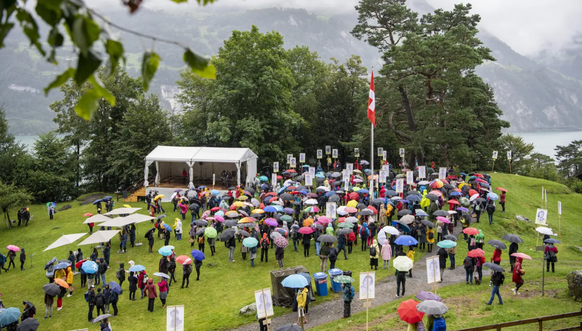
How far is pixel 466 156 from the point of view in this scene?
30906mm

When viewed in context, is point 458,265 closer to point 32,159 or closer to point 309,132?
point 309,132

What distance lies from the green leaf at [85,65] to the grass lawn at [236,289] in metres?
11.1

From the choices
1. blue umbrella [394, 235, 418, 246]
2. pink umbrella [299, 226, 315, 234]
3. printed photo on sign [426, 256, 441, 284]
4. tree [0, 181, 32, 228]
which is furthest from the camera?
tree [0, 181, 32, 228]

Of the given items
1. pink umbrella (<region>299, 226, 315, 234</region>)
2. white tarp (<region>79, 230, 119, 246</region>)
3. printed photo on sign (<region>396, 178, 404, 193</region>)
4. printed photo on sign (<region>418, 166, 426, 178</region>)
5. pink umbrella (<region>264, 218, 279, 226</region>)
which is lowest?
white tarp (<region>79, 230, 119, 246</region>)

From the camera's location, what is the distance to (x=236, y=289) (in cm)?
1587

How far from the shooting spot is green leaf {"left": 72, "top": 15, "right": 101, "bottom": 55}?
227 cm

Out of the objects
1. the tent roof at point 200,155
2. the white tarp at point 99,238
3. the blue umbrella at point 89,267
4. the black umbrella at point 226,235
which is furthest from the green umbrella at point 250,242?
the tent roof at point 200,155

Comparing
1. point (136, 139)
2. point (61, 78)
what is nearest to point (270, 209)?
point (61, 78)

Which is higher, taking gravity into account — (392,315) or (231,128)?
(231,128)

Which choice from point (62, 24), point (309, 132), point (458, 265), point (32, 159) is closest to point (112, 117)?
point (32, 159)

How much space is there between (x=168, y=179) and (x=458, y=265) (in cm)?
2533

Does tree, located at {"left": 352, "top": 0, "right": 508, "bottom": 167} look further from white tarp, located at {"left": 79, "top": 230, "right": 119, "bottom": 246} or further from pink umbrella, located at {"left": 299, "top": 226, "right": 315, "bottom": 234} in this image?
white tarp, located at {"left": 79, "top": 230, "right": 119, "bottom": 246}

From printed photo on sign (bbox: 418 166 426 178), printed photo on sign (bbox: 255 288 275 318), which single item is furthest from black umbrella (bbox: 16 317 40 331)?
printed photo on sign (bbox: 418 166 426 178)

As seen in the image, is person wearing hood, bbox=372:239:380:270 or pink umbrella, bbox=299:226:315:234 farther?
pink umbrella, bbox=299:226:315:234
